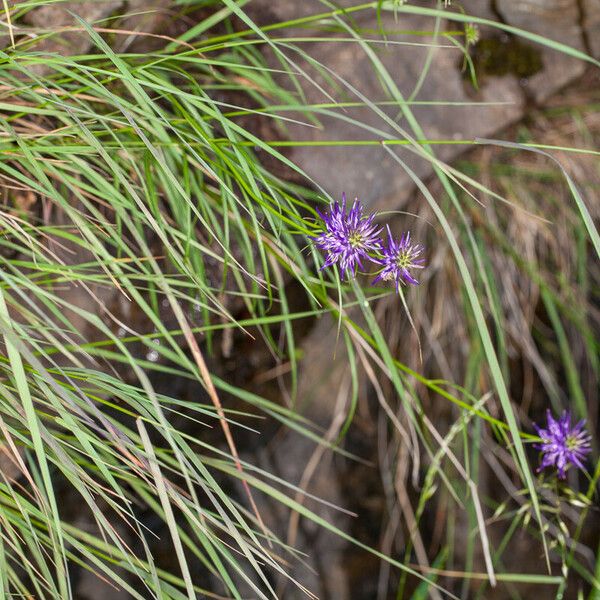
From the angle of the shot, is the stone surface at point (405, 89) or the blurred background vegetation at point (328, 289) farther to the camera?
the stone surface at point (405, 89)

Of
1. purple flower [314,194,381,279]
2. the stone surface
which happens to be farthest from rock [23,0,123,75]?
purple flower [314,194,381,279]

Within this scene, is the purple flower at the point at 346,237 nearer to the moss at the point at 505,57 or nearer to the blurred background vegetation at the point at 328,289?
the blurred background vegetation at the point at 328,289

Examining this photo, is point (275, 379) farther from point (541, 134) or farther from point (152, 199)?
point (541, 134)

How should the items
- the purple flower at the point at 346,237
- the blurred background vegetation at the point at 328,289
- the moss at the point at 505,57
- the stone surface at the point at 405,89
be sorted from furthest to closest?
the moss at the point at 505,57
the stone surface at the point at 405,89
the blurred background vegetation at the point at 328,289
the purple flower at the point at 346,237

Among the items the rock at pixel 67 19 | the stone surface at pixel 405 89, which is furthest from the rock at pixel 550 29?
the rock at pixel 67 19

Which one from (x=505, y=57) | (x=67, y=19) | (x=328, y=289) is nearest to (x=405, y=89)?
(x=505, y=57)

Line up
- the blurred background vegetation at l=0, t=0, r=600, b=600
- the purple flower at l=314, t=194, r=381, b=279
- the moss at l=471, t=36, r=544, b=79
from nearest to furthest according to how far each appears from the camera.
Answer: the purple flower at l=314, t=194, r=381, b=279
the blurred background vegetation at l=0, t=0, r=600, b=600
the moss at l=471, t=36, r=544, b=79

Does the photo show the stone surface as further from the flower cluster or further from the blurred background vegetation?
the flower cluster

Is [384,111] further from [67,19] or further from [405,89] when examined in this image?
[67,19]
